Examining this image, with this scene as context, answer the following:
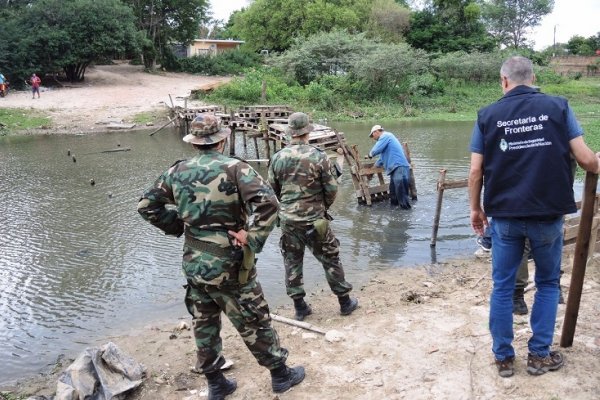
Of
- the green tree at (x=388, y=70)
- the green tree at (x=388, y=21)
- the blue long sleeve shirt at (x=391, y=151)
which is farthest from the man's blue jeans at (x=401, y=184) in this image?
the green tree at (x=388, y=21)

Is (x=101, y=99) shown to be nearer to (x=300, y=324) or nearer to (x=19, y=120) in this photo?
(x=19, y=120)

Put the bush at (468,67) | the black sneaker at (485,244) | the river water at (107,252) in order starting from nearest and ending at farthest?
the river water at (107,252) → the black sneaker at (485,244) → the bush at (468,67)

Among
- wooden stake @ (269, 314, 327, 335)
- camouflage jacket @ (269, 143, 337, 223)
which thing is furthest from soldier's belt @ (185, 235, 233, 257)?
wooden stake @ (269, 314, 327, 335)

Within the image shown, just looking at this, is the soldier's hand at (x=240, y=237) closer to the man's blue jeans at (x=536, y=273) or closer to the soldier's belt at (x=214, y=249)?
the soldier's belt at (x=214, y=249)

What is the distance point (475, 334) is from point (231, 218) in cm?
247

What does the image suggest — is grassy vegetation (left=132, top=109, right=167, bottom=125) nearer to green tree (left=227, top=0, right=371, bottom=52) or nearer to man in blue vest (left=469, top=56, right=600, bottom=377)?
green tree (left=227, top=0, right=371, bottom=52)

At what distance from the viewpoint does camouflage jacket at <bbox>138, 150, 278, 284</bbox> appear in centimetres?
379

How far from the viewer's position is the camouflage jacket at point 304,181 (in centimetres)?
546

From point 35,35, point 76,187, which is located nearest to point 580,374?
point 76,187

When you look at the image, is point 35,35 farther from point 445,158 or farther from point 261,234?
point 261,234

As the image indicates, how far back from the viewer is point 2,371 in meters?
5.64

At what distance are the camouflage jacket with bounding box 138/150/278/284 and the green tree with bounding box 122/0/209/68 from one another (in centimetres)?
4210

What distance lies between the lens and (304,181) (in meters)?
5.48

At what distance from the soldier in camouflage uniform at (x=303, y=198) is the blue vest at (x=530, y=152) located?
217 centimetres
